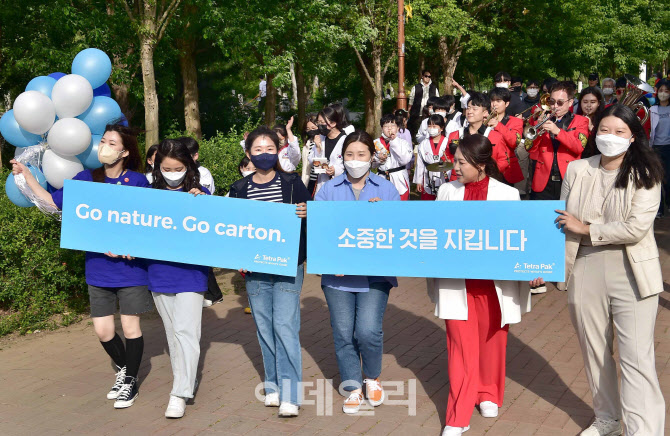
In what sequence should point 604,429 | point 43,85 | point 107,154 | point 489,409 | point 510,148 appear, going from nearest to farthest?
point 604,429, point 489,409, point 107,154, point 43,85, point 510,148

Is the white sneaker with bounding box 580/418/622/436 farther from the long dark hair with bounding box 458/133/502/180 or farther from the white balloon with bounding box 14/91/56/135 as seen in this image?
the white balloon with bounding box 14/91/56/135

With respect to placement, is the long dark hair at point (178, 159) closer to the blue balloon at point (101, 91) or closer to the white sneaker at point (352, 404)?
the white sneaker at point (352, 404)

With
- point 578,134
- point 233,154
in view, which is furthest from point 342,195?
point 233,154

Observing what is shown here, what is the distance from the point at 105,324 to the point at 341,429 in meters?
1.88

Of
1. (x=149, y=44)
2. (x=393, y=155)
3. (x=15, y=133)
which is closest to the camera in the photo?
(x=15, y=133)

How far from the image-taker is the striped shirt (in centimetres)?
525

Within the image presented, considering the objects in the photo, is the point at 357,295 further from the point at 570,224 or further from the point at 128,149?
the point at 128,149

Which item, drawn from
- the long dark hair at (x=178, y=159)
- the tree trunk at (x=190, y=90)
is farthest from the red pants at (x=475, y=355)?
the tree trunk at (x=190, y=90)

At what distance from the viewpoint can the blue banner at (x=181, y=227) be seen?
5125 millimetres

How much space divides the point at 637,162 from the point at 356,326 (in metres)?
2.10

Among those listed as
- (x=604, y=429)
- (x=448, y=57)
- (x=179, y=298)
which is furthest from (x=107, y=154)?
(x=448, y=57)

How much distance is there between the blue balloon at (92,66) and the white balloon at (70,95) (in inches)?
11.2

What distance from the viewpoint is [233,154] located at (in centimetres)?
1137

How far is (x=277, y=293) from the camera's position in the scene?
521 centimetres
